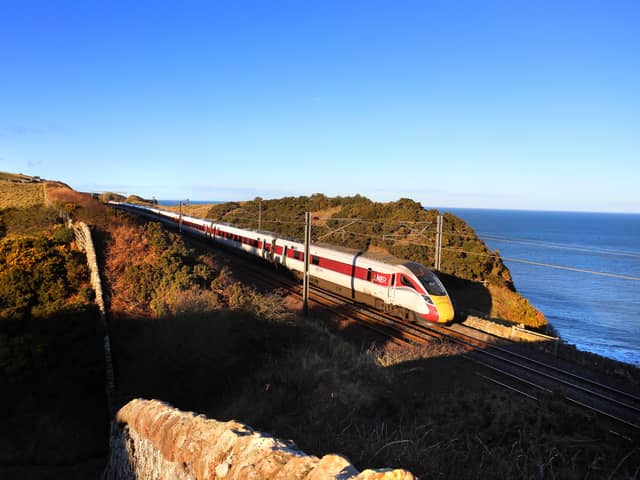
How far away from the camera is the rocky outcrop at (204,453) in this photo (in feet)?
11.9

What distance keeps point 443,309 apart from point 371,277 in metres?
4.20

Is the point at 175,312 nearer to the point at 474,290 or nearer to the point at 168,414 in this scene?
the point at 168,414

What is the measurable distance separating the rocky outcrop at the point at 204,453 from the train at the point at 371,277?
44.4ft

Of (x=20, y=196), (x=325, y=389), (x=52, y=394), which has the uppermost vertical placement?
(x=20, y=196)

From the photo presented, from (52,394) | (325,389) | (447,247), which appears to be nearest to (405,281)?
(325,389)

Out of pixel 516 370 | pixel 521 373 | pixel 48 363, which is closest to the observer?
pixel 48 363

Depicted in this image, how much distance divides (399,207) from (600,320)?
2386cm

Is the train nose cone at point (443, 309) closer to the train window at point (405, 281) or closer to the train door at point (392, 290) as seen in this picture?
the train window at point (405, 281)

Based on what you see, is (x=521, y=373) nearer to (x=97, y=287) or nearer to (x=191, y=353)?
(x=191, y=353)

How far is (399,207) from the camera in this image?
49.7 m

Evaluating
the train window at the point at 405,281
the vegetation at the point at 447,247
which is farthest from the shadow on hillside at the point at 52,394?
the train window at the point at 405,281

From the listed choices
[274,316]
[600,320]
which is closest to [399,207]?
[600,320]

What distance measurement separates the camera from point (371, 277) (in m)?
20.8

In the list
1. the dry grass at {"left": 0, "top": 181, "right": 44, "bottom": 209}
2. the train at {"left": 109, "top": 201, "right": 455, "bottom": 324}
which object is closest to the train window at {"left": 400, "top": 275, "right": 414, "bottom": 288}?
the train at {"left": 109, "top": 201, "right": 455, "bottom": 324}
